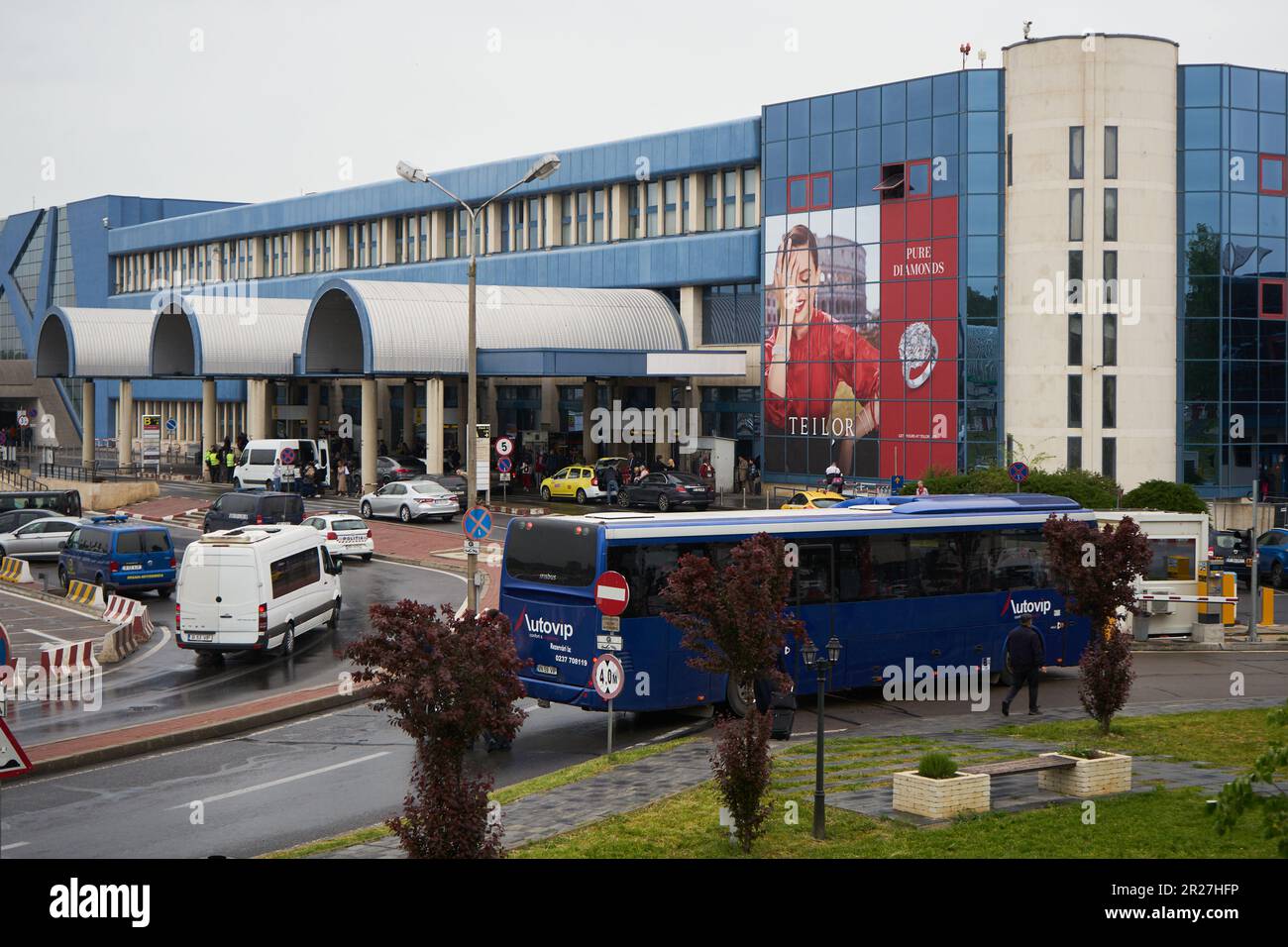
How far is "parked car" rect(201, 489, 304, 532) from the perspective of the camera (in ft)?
140

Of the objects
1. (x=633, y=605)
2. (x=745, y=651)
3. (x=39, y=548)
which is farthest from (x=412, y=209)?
(x=745, y=651)

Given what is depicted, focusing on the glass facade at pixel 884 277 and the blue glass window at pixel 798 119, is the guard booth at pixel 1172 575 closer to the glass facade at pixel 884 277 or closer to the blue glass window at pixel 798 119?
the glass facade at pixel 884 277

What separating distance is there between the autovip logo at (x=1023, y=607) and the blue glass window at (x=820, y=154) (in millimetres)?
36363

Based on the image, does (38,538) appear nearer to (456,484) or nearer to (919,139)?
(456,484)

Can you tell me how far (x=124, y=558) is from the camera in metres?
35.6

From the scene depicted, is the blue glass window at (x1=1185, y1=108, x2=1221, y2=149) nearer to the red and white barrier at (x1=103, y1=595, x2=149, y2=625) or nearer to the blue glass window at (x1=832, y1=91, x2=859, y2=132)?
the blue glass window at (x1=832, y1=91, x2=859, y2=132)

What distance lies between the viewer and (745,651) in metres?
14.0

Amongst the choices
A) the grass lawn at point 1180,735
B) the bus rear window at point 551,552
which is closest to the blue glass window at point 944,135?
the grass lawn at point 1180,735

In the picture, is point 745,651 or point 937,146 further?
point 937,146

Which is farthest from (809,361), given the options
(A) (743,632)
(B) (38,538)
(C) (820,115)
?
(A) (743,632)

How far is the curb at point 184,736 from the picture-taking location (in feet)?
61.2
